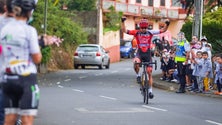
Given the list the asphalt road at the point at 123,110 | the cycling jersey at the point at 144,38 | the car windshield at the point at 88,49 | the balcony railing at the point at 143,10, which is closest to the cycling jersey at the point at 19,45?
the asphalt road at the point at 123,110

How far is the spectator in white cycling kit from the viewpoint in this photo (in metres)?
7.37

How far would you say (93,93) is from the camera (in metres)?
20.2

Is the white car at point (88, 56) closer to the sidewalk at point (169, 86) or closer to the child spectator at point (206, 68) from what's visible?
the sidewalk at point (169, 86)

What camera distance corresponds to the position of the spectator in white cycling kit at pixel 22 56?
737 cm

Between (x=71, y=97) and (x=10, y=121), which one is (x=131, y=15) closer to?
(x=71, y=97)

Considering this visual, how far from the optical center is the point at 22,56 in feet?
24.5

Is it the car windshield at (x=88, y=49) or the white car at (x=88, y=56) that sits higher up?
the car windshield at (x=88, y=49)

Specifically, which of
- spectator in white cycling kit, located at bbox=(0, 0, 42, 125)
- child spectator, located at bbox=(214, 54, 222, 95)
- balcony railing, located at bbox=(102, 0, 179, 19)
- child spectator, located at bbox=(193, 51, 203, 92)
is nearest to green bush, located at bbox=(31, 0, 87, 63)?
child spectator, located at bbox=(193, 51, 203, 92)

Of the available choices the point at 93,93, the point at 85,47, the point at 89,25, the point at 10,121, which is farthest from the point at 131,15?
the point at 10,121

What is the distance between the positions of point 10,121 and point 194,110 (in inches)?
312

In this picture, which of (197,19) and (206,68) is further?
(197,19)

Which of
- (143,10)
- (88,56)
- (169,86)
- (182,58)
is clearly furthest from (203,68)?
(143,10)

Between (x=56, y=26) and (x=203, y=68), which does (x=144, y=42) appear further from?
(x=56, y=26)

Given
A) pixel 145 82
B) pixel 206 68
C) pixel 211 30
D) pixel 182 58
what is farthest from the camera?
pixel 211 30
